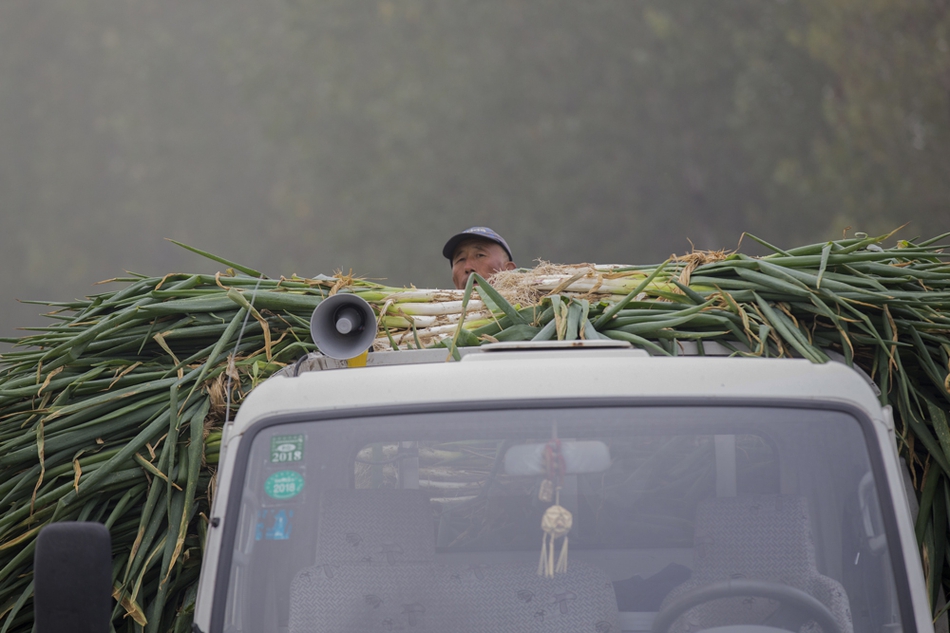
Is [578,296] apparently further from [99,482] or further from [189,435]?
[99,482]

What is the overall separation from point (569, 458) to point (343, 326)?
0.71 metres

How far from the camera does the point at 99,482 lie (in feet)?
8.27

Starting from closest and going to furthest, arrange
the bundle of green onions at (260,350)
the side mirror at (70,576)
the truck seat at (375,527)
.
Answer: the side mirror at (70,576)
the truck seat at (375,527)
the bundle of green onions at (260,350)

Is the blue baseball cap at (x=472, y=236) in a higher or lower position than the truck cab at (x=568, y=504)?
higher

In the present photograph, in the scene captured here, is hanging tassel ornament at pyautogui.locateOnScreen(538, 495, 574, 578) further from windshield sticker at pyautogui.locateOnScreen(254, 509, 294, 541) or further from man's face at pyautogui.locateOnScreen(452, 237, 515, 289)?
man's face at pyautogui.locateOnScreen(452, 237, 515, 289)

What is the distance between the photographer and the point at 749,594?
171 centimetres

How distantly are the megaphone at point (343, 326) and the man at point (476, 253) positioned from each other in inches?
112

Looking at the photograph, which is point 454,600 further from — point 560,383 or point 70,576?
point 70,576

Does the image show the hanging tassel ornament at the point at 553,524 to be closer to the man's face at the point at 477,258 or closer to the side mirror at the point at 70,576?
the side mirror at the point at 70,576

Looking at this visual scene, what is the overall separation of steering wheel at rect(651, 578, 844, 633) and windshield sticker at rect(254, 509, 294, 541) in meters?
0.83

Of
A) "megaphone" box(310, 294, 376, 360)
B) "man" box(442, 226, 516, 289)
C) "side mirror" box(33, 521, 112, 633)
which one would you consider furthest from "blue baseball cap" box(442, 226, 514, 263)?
"side mirror" box(33, 521, 112, 633)

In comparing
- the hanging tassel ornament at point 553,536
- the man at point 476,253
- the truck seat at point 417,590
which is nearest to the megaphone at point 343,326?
the truck seat at point 417,590

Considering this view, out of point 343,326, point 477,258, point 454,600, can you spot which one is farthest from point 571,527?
point 477,258

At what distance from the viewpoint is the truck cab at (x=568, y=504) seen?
1695 mm
